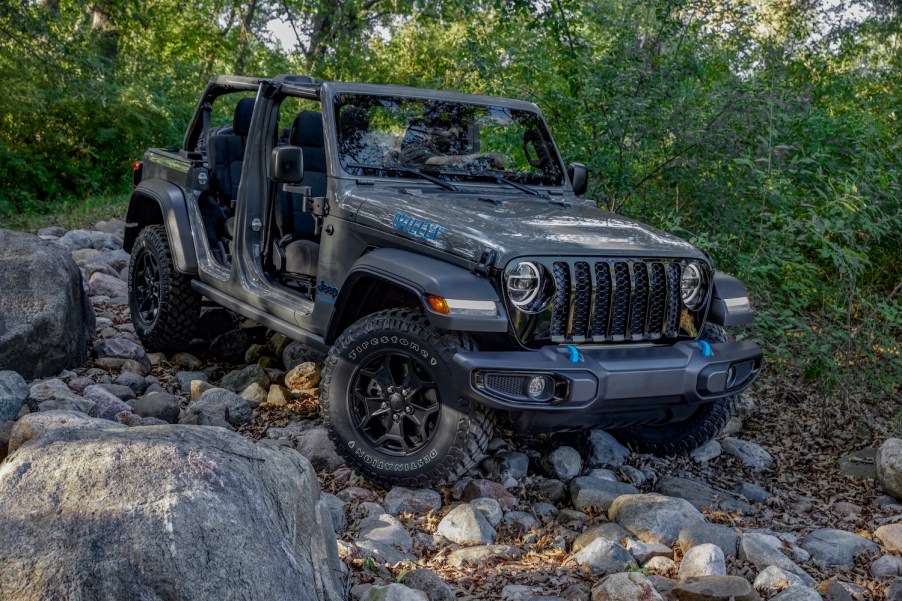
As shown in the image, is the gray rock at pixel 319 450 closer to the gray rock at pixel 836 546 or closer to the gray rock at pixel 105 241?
the gray rock at pixel 836 546

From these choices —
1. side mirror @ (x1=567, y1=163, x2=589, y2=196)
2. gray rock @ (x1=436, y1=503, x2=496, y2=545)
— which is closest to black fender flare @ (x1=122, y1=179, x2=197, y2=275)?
side mirror @ (x1=567, y1=163, x2=589, y2=196)

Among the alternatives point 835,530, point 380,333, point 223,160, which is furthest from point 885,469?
point 223,160

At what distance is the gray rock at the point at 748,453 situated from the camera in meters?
6.00

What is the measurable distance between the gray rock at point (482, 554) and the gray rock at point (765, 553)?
40.7 inches

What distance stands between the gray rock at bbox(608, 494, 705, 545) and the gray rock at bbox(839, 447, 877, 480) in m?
1.57

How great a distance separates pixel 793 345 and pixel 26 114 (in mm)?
13536

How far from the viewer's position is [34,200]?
16344 mm

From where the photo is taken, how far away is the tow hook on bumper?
14.8ft

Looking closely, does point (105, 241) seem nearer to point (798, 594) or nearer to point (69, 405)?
point (69, 405)

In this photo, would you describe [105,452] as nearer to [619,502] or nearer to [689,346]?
[619,502]

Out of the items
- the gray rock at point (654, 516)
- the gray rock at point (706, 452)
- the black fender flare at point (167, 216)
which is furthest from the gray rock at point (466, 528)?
the black fender flare at point (167, 216)

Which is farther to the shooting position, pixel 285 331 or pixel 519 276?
pixel 285 331

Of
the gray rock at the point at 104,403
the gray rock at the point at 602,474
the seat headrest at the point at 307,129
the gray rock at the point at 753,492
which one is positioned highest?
the seat headrest at the point at 307,129

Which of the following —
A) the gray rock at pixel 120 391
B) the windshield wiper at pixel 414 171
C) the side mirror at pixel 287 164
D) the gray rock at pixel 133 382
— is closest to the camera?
the side mirror at pixel 287 164
